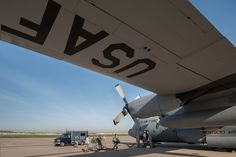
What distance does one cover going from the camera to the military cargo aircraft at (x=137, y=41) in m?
3.71

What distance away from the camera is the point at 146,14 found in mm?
3820

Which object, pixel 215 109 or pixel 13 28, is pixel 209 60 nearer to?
pixel 215 109

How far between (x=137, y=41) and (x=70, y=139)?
28.5m

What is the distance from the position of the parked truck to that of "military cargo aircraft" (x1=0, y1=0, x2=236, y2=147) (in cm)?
2512

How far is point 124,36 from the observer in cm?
445

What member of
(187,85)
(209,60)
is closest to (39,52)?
(209,60)

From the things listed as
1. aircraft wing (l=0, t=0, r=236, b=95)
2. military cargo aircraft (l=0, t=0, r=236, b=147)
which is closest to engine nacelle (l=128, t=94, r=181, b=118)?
military cargo aircraft (l=0, t=0, r=236, b=147)

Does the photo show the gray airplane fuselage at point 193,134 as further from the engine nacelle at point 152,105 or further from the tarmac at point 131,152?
the engine nacelle at point 152,105

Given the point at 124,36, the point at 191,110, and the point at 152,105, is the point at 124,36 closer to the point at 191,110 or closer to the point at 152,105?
the point at 152,105

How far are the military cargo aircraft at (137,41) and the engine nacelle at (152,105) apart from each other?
0.84 m

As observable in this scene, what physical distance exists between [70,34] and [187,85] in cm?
415

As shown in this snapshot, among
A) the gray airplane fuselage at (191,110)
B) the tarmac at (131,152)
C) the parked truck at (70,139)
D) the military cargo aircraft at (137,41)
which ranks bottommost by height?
the tarmac at (131,152)

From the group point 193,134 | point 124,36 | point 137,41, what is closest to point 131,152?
point 193,134

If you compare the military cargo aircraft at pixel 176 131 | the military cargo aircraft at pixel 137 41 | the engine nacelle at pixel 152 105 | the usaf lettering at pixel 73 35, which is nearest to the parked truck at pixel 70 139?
the military cargo aircraft at pixel 176 131
